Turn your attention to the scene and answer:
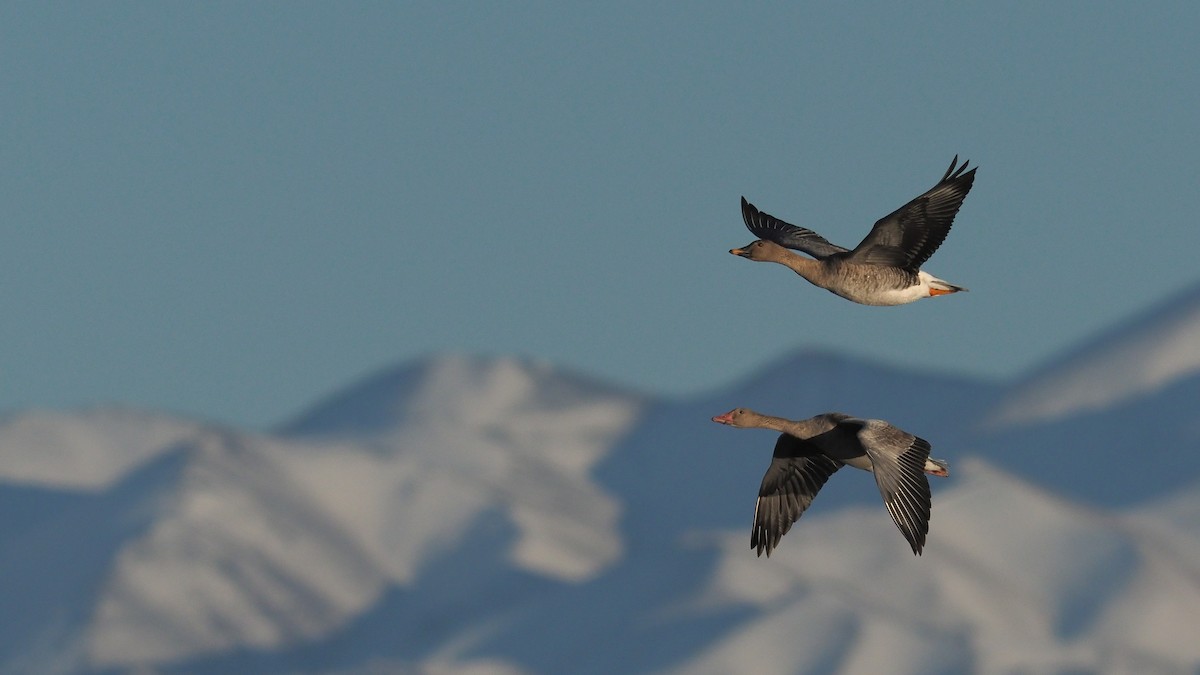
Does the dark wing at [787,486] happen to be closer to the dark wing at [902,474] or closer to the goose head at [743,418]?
the goose head at [743,418]

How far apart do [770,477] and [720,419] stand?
2077mm

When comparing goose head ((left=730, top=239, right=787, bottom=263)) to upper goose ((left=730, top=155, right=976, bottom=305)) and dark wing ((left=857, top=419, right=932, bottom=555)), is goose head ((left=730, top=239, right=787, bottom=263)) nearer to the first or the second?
upper goose ((left=730, top=155, right=976, bottom=305))

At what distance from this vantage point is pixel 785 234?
52.6m

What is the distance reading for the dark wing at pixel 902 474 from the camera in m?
40.0

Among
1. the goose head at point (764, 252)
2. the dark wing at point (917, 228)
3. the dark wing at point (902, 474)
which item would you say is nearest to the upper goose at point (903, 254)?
the dark wing at point (917, 228)

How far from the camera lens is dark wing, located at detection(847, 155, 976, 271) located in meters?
46.0

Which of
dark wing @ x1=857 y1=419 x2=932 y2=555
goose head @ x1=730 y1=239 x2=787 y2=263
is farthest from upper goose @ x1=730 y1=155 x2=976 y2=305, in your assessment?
dark wing @ x1=857 y1=419 x2=932 y2=555

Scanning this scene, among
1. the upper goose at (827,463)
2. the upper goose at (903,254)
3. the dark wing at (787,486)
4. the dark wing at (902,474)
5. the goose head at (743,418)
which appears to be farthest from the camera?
the goose head at (743,418)

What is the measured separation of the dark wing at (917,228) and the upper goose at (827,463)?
130 inches

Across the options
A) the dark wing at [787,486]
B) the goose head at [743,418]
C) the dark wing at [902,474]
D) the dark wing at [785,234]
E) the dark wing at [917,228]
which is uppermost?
the dark wing at [785,234]

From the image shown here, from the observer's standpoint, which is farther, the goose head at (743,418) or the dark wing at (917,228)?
the goose head at (743,418)

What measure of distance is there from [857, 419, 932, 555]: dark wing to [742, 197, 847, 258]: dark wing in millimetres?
8610

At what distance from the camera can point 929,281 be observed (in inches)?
1854

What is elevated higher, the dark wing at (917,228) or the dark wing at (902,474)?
the dark wing at (917,228)
